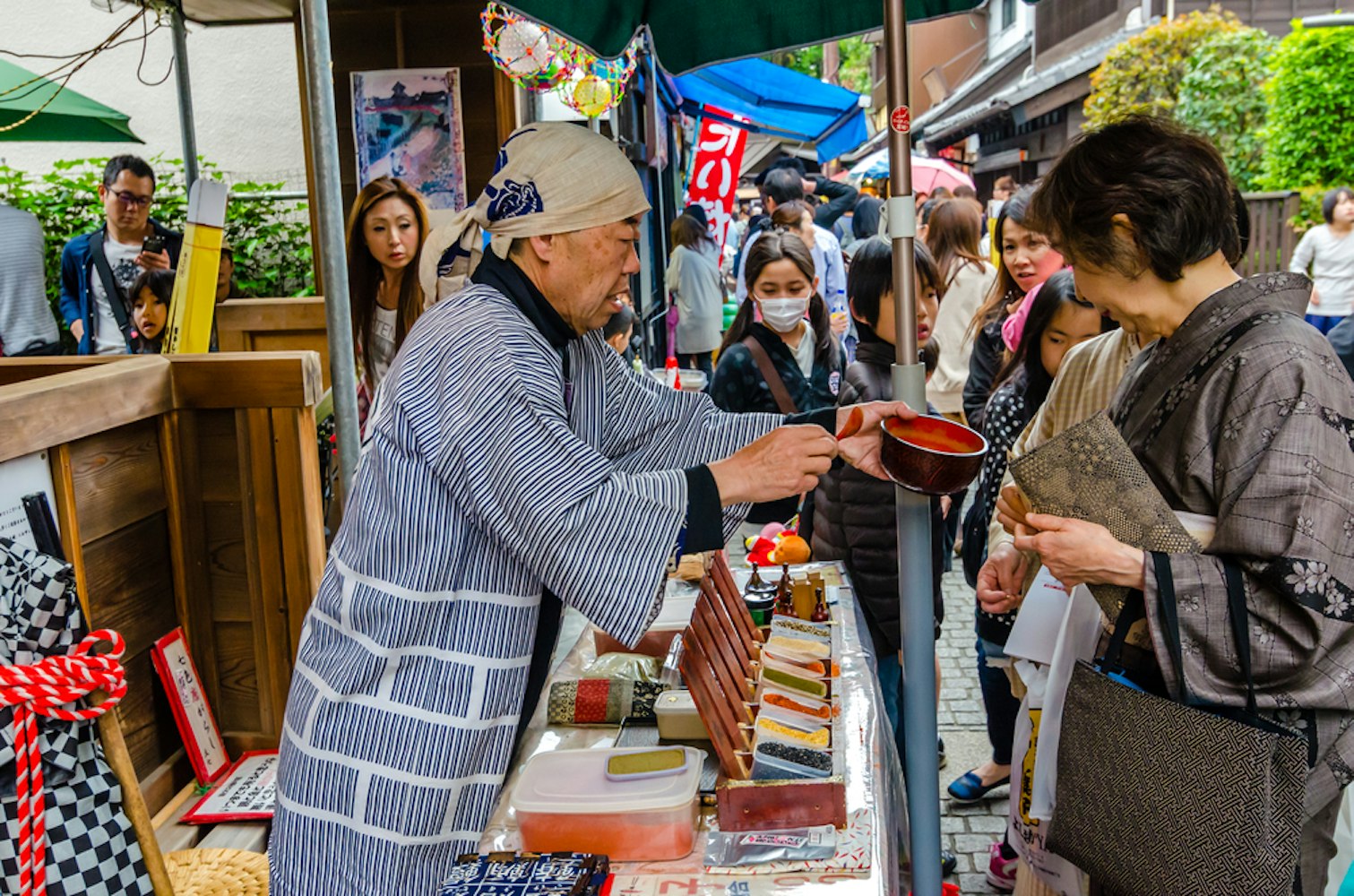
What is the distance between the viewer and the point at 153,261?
5.59 metres

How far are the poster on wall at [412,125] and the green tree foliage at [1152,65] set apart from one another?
1107 centimetres

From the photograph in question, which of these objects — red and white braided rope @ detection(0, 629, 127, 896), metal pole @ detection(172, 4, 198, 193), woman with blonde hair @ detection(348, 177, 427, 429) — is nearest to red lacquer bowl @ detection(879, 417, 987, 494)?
red and white braided rope @ detection(0, 629, 127, 896)

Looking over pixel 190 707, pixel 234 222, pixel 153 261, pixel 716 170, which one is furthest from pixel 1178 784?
pixel 716 170

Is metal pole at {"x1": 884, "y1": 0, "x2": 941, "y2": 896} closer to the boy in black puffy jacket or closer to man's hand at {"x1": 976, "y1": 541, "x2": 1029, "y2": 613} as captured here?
man's hand at {"x1": 976, "y1": 541, "x2": 1029, "y2": 613}

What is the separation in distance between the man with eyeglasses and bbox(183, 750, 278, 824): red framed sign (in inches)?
135

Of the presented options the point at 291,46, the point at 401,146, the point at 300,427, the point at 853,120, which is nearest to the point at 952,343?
the point at 401,146

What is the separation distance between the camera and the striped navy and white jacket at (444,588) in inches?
71.1

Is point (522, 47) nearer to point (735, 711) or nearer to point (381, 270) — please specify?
point (381, 270)

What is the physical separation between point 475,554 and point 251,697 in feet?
5.48

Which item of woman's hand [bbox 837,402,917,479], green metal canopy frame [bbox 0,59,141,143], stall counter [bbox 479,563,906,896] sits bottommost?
stall counter [bbox 479,563,906,896]

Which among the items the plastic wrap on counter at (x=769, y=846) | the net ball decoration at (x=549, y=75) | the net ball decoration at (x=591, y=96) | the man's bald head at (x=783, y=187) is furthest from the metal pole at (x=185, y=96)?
the man's bald head at (x=783, y=187)

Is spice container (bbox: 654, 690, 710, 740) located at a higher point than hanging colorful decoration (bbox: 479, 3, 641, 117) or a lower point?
lower

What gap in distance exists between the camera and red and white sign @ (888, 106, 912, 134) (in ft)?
7.44

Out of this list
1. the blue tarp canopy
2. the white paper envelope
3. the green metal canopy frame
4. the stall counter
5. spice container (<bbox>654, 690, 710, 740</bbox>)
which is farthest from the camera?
the blue tarp canopy
